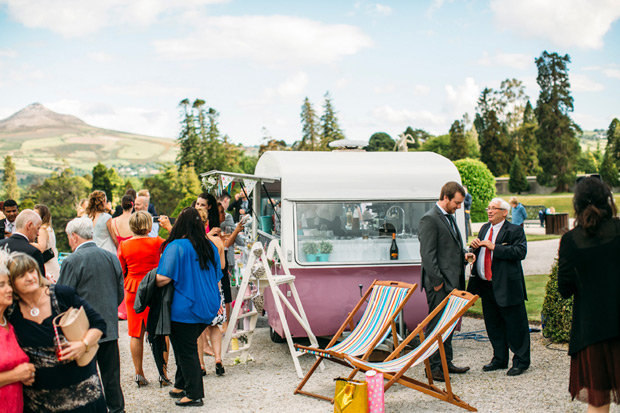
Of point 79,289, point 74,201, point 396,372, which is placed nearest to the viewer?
point 79,289

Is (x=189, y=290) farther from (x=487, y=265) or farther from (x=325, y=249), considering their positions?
(x=487, y=265)

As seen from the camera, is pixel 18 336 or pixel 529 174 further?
pixel 529 174

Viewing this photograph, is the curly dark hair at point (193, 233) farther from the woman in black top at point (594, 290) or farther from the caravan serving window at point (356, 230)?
the woman in black top at point (594, 290)

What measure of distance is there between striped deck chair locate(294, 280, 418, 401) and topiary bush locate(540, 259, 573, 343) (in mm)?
2030

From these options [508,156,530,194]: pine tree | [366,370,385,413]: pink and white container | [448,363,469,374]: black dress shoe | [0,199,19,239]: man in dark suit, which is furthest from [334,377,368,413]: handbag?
[508,156,530,194]: pine tree

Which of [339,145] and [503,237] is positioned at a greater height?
[339,145]

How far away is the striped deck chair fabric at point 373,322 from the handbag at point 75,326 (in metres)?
2.69

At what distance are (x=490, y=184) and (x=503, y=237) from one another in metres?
26.6

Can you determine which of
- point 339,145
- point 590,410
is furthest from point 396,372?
point 339,145

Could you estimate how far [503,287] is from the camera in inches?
237

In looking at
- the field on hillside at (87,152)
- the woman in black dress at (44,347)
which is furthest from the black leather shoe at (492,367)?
the field on hillside at (87,152)

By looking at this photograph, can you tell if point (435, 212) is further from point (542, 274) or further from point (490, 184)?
point (490, 184)

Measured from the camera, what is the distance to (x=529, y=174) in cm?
6556

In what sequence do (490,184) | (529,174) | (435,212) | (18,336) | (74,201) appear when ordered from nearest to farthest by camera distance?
(18,336) → (435,212) → (74,201) → (490,184) → (529,174)
